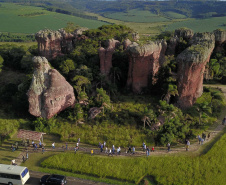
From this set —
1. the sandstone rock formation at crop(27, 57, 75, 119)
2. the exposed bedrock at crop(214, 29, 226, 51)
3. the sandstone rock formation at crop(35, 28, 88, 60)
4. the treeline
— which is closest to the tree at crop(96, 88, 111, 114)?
the sandstone rock formation at crop(27, 57, 75, 119)

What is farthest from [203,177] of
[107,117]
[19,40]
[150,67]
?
[19,40]

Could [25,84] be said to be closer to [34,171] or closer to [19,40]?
[34,171]

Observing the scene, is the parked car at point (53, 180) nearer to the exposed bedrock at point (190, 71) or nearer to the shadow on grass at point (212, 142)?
the shadow on grass at point (212, 142)

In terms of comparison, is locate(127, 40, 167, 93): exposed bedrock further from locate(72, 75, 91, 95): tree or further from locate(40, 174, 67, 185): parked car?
locate(40, 174, 67, 185): parked car

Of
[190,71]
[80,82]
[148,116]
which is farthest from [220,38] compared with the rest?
[80,82]

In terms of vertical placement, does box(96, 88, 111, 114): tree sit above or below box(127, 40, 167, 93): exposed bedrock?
below

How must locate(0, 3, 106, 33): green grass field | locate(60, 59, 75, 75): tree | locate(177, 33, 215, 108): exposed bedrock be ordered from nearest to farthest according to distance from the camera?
locate(177, 33, 215, 108): exposed bedrock
locate(60, 59, 75, 75): tree
locate(0, 3, 106, 33): green grass field

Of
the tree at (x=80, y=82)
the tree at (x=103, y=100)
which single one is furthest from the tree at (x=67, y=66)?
the tree at (x=103, y=100)
